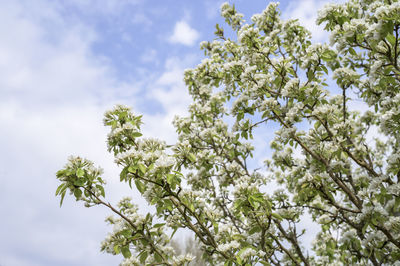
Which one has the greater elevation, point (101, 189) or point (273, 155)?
point (273, 155)

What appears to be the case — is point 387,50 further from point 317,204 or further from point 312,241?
point 312,241

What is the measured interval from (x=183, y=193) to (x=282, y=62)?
7.46 ft

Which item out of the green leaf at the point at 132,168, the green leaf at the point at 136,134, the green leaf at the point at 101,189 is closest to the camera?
the green leaf at the point at 132,168

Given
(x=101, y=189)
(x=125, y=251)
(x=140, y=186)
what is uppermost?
(x=101, y=189)

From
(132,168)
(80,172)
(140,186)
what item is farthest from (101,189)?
(132,168)

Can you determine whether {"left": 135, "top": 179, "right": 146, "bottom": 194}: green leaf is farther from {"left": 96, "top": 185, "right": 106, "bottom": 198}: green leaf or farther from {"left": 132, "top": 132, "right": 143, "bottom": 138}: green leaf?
{"left": 132, "top": 132, "right": 143, "bottom": 138}: green leaf

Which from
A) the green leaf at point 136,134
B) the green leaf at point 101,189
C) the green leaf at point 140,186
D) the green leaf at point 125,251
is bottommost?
the green leaf at point 125,251

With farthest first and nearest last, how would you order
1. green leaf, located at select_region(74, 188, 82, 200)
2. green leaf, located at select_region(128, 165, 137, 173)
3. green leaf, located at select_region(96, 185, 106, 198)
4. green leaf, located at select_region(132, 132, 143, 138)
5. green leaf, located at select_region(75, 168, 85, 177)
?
green leaf, located at select_region(132, 132, 143, 138) → green leaf, located at select_region(96, 185, 106, 198) → green leaf, located at select_region(74, 188, 82, 200) → green leaf, located at select_region(75, 168, 85, 177) → green leaf, located at select_region(128, 165, 137, 173)

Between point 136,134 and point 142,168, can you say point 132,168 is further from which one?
point 136,134

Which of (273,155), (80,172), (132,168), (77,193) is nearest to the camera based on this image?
(132,168)

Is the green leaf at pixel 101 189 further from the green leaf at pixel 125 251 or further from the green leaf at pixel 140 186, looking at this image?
the green leaf at pixel 125 251

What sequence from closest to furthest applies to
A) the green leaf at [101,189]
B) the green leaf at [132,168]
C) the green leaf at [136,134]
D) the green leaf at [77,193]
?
the green leaf at [132,168], the green leaf at [77,193], the green leaf at [101,189], the green leaf at [136,134]

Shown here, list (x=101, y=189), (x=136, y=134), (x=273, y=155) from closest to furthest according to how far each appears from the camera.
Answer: (x=101, y=189)
(x=136, y=134)
(x=273, y=155)

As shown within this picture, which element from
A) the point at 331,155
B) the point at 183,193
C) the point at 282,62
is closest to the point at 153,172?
the point at 183,193
